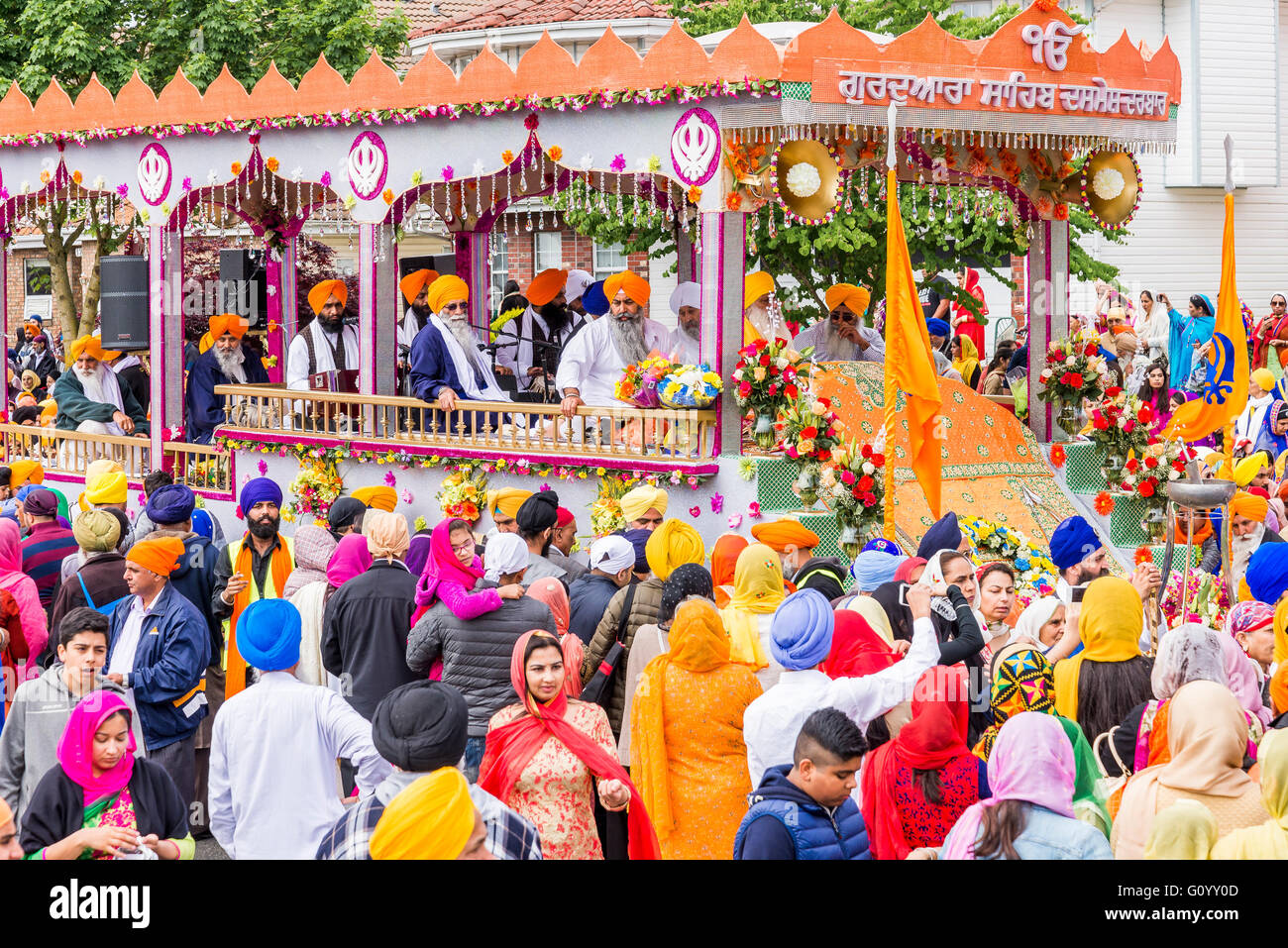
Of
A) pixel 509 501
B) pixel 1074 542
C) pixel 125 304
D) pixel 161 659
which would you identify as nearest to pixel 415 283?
pixel 125 304

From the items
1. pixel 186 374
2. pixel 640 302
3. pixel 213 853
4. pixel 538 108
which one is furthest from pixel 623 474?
pixel 186 374

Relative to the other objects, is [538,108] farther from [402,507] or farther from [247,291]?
[247,291]

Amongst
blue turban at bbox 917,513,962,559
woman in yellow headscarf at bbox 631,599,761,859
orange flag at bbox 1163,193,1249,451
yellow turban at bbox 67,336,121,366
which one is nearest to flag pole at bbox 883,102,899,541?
blue turban at bbox 917,513,962,559

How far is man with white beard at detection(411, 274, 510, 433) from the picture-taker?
1343 cm

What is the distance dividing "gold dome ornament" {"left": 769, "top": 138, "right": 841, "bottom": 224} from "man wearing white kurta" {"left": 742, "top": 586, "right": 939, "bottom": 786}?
615 centimetres

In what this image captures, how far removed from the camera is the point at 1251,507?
10.3 metres

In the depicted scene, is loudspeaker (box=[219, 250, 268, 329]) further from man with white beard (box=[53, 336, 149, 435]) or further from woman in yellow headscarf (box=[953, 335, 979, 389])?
woman in yellow headscarf (box=[953, 335, 979, 389])

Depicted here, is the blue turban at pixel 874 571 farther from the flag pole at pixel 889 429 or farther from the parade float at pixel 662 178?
the parade float at pixel 662 178

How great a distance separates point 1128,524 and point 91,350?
30.7 feet

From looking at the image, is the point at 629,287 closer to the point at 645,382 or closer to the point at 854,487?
the point at 645,382

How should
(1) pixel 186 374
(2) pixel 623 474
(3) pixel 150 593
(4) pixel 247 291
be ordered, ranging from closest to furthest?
(3) pixel 150 593
(2) pixel 623 474
(1) pixel 186 374
(4) pixel 247 291

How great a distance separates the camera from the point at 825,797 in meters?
4.75

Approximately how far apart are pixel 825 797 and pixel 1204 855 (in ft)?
3.20

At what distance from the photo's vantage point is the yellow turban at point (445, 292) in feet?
44.8
